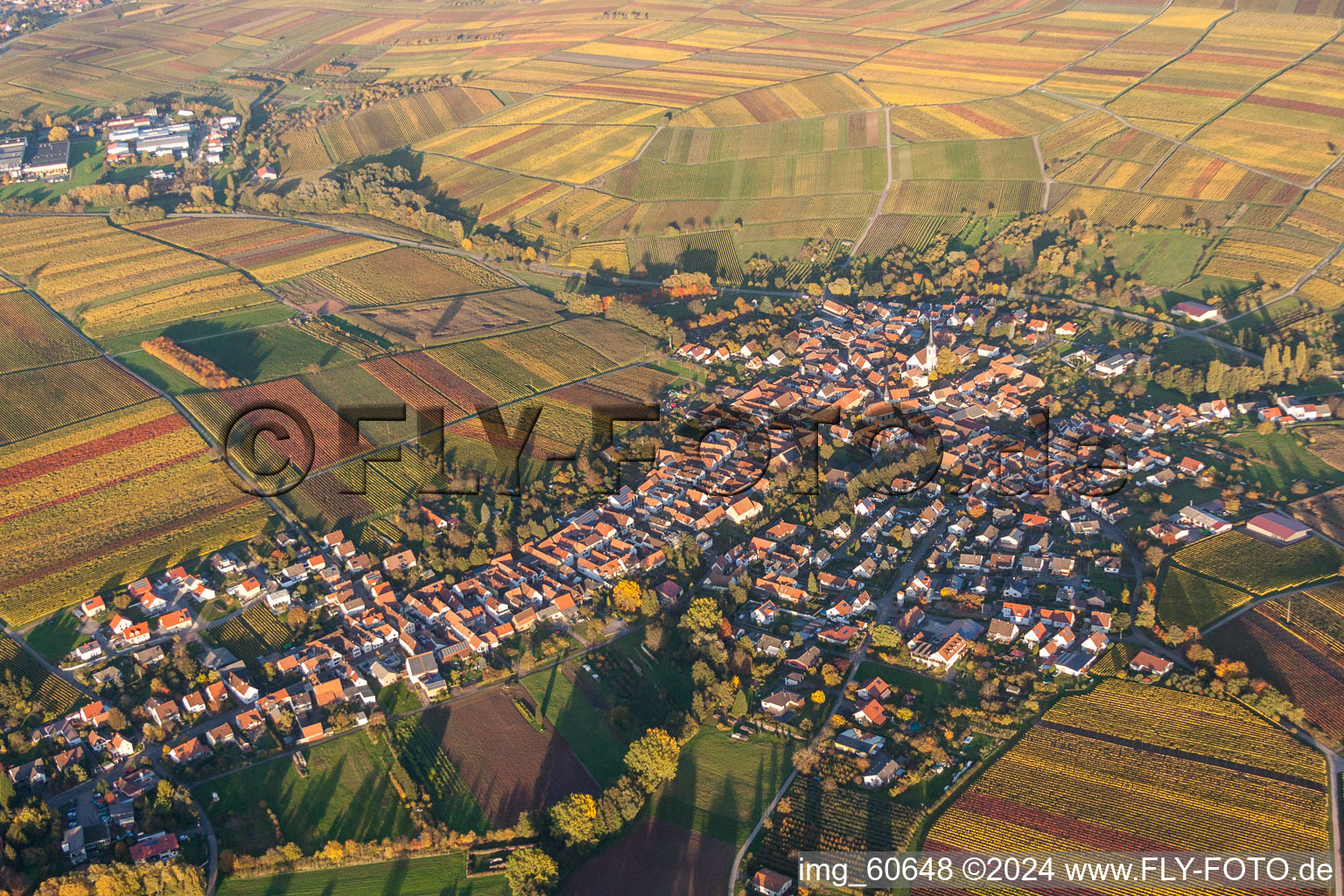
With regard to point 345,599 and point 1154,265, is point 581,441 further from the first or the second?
point 1154,265

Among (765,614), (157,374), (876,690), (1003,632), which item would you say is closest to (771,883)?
(876,690)

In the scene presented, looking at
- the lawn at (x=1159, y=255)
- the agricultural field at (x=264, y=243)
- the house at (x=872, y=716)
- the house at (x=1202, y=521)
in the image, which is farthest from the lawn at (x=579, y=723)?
the lawn at (x=1159, y=255)

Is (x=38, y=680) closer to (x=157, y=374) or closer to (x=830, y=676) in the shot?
(x=157, y=374)

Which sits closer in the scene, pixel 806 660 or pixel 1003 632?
pixel 806 660

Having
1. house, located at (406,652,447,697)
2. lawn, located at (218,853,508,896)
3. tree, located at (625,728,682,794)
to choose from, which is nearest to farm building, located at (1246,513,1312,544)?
tree, located at (625,728,682,794)

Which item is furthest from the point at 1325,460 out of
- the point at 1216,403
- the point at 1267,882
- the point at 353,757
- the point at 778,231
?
the point at 353,757
